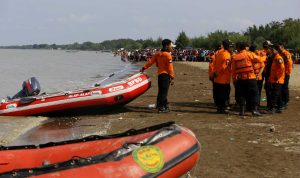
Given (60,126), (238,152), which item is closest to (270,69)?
(238,152)

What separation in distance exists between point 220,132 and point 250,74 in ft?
6.92

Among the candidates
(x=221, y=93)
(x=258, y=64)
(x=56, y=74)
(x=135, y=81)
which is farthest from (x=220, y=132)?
(x=56, y=74)

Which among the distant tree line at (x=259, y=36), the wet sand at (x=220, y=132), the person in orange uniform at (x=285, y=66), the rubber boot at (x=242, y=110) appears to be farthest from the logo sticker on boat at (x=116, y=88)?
the distant tree line at (x=259, y=36)

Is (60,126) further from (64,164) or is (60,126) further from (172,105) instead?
(64,164)

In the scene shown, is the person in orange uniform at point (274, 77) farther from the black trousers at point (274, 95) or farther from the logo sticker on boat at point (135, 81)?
the logo sticker on boat at point (135, 81)

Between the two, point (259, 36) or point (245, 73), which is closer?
point (245, 73)

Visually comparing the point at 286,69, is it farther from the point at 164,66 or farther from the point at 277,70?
the point at 164,66

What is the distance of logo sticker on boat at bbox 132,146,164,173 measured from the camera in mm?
4363

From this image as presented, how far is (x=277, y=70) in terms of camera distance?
31.9 ft

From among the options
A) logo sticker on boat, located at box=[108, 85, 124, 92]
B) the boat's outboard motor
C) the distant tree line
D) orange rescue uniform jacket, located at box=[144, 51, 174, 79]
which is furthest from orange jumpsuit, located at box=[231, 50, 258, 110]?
the distant tree line

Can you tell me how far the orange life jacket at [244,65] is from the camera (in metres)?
9.45

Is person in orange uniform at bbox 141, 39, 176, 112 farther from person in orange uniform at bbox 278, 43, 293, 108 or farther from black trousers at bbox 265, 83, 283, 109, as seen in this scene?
person in orange uniform at bbox 278, 43, 293, 108

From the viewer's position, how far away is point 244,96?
9766mm

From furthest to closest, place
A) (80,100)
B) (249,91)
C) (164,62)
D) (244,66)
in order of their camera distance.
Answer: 1. (80,100)
2. (164,62)
3. (249,91)
4. (244,66)
